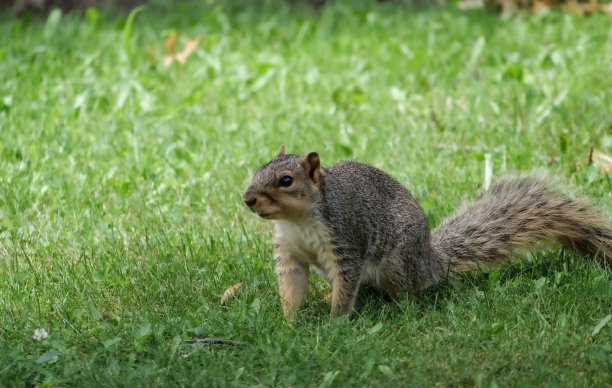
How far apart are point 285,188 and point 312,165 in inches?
6.2

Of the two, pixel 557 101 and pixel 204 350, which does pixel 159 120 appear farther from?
pixel 204 350

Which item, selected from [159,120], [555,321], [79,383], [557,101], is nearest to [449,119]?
[557,101]

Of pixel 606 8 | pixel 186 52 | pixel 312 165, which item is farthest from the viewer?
pixel 606 8

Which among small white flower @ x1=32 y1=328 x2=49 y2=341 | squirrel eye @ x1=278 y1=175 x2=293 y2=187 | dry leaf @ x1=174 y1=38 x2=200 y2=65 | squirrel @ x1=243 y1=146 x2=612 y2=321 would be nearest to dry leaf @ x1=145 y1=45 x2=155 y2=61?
dry leaf @ x1=174 y1=38 x2=200 y2=65

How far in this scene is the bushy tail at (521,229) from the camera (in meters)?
3.38

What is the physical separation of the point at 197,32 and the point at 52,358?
4037 millimetres

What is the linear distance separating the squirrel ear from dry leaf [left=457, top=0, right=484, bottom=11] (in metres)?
4.14

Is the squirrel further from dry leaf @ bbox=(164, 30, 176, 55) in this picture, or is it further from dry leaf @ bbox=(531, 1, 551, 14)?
dry leaf @ bbox=(531, 1, 551, 14)

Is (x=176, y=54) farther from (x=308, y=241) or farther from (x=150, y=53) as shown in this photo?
(x=308, y=241)

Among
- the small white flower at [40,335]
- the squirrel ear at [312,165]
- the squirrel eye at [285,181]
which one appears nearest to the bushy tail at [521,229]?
the squirrel ear at [312,165]

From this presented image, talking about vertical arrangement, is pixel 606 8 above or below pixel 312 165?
above

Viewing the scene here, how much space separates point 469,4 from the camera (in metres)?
6.90

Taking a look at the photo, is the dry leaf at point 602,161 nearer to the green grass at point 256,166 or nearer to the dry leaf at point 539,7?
the green grass at point 256,166

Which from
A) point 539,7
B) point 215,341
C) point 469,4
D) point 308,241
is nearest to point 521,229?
point 308,241
